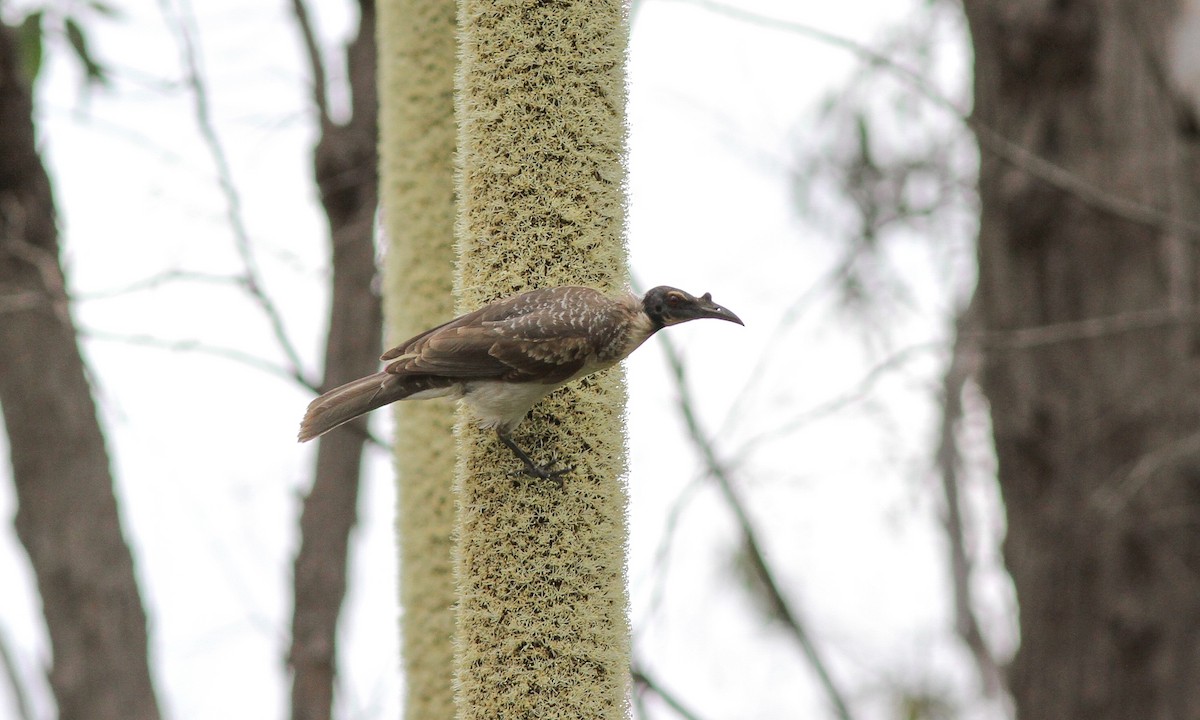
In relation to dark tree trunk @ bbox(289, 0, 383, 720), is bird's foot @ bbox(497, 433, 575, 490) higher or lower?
lower

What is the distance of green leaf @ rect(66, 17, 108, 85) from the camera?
4598mm

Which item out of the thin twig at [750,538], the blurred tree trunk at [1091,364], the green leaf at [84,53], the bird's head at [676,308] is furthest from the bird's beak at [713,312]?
the green leaf at [84,53]

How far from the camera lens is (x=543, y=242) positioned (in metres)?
2.32

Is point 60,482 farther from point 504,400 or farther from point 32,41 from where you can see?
point 504,400

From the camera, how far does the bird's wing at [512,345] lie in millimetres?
2205

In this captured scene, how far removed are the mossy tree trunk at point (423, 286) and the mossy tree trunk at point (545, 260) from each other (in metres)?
0.48

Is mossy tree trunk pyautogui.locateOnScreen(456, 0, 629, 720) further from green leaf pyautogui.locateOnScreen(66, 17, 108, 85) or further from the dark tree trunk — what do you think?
green leaf pyautogui.locateOnScreen(66, 17, 108, 85)

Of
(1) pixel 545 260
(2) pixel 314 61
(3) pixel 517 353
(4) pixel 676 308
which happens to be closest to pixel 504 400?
(3) pixel 517 353

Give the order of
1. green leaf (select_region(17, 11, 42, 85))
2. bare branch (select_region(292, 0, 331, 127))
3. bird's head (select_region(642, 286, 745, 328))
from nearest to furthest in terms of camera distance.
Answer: bird's head (select_region(642, 286, 745, 328)) → green leaf (select_region(17, 11, 42, 85)) → bare branch (select_region(292, 0, 331, 127))

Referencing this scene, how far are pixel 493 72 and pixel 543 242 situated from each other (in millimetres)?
314

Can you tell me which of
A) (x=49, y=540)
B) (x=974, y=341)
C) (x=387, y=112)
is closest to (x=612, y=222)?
(x=387, y=112)

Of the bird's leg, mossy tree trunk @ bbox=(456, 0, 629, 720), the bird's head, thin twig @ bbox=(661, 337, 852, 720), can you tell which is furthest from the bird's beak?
thin twig @ bbox=(661, 337, 852, 720)

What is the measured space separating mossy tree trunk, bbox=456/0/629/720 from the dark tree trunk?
2199 mm

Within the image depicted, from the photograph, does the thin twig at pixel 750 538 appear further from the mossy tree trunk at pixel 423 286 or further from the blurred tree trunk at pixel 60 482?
the blurred tree trunk at pixel 60 482
